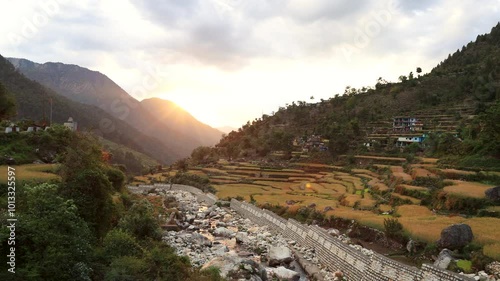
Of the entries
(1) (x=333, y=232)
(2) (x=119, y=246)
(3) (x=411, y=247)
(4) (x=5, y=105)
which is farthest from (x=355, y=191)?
(4) (x=5, y=105)

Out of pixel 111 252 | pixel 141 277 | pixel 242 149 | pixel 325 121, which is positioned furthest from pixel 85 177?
pixel 325 121

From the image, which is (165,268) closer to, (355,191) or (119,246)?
(119,246)

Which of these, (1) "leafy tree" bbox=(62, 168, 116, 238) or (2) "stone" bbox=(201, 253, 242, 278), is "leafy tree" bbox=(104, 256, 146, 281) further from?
(2) "stone" bbox=(201, 253, 242, 278)

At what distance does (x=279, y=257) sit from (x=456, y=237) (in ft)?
31.2

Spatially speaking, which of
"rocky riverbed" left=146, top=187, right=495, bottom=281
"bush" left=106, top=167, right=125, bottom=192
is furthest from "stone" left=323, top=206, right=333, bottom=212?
"bush" left=106, top=167, right=125, bottom=192

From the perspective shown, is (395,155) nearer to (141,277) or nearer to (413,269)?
(413,269)

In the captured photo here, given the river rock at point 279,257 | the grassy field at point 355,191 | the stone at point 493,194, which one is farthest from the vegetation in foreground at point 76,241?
the stone at point 493,194

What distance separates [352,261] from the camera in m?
18.5

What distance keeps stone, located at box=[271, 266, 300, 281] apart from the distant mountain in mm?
54973

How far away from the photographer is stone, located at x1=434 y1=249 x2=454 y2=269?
53.6 ft

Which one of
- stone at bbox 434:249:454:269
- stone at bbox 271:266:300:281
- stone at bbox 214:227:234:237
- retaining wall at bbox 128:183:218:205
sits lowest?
retaining wall at bbox 128:183:218:205

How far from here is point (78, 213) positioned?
1545cm

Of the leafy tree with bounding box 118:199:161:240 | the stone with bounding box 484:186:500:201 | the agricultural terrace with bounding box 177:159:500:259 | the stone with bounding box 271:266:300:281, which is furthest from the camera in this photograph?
the stone with bounding box 484:186:500:201

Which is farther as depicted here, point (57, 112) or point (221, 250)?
point (57, 112)
